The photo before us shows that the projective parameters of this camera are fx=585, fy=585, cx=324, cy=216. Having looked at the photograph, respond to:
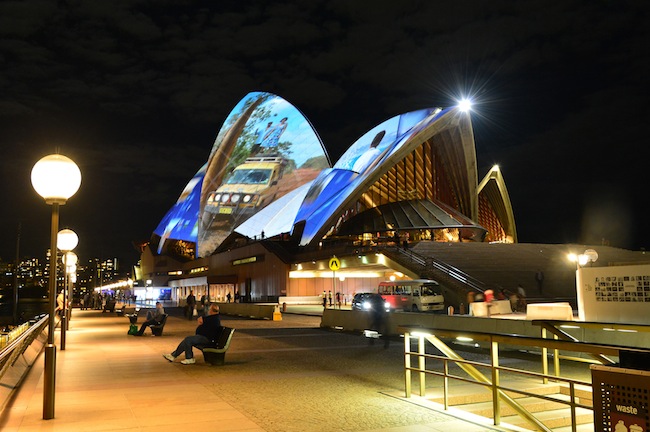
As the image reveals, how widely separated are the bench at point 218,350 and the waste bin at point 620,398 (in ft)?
25.6

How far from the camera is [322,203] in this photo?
52031 millimetres

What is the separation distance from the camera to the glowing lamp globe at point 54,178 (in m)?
7.06

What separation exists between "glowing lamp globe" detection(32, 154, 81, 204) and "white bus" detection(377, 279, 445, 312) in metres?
20.4

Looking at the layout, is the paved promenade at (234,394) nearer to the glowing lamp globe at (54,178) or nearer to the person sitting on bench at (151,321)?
the glowing lamp globe at (54,178)

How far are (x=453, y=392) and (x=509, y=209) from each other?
2435 inches

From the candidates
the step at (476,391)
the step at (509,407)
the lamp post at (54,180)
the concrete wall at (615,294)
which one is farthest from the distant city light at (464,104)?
the lamp post at (54,180)

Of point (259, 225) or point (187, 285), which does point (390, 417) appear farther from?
point (187, 285)

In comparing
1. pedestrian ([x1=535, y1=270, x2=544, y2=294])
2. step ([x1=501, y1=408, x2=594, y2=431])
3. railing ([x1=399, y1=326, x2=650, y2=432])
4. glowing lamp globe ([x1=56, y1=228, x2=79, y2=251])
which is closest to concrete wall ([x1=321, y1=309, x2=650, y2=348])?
railing ([x1=399, y1=326, x2=650, y2=432])

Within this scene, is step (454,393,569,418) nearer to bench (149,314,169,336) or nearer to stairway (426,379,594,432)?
stairway (426,379,594,432)

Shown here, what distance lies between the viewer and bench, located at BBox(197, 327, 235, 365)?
412 inches

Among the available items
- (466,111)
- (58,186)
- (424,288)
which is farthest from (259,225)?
(58,186)

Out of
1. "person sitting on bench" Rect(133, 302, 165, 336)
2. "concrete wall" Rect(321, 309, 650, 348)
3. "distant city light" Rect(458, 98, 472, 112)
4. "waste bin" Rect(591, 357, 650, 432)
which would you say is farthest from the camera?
"distant city light" Rect(458, 98, 472, 112)

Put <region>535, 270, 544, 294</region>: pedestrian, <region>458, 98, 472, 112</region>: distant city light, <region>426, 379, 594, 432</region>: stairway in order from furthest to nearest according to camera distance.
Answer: <region>458, 98, 472, 112</region>: distant city light
<region>535, 270, 544, 294</region>: pedestrian
<region>426, 379, 594, 432</region>: stairway

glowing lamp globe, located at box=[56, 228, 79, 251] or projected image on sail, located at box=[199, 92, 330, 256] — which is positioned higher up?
projected image on sail, located at box=[199, 92, 330, 256]
